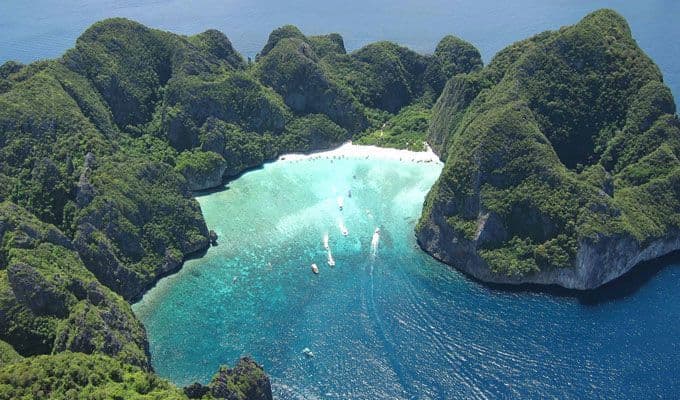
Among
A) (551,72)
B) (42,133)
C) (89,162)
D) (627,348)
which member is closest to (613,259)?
(627,348)

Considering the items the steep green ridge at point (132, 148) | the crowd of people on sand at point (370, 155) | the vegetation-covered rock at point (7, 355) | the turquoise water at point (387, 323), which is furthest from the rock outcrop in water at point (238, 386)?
the crowd of people on sand at point (370, 155)

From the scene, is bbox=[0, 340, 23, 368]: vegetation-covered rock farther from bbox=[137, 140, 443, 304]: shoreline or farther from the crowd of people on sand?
the crowd of people on sand

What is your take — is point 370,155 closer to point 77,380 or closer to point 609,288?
point 609,288

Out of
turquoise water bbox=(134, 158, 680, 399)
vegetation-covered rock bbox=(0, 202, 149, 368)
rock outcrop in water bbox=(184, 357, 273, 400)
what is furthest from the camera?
turquoise water bbox=(134, 158, 680, 399)

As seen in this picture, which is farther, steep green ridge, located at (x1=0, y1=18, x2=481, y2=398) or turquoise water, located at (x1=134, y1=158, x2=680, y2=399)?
turquoise water, located at (x1=134, y1=158, x2=680, y2=399)

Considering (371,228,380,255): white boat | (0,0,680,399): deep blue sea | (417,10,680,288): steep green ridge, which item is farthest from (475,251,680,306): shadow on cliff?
(371,228,380,255): white boat

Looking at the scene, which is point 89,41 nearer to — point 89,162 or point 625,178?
point 89,162

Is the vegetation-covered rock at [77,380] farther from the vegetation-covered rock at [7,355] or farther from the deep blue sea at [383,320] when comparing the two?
the deep blue sea at [383,320]

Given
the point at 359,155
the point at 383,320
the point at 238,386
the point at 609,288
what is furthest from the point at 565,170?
the point at 238,386
